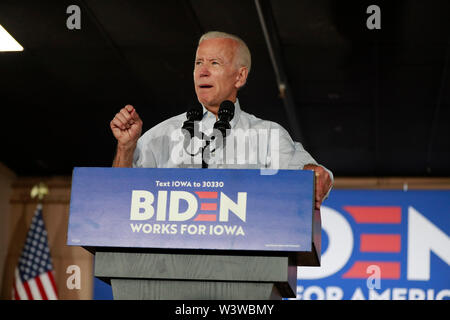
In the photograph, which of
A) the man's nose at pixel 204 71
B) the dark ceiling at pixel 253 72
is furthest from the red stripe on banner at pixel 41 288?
the man's nose at pixel 204 71

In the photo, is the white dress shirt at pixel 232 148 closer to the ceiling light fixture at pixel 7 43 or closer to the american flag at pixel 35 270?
the ceiling light fixture at pixel 7 43

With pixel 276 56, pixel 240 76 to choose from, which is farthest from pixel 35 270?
pixel 240 76

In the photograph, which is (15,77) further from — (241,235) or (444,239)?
(241,235)

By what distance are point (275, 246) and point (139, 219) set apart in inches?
13.3

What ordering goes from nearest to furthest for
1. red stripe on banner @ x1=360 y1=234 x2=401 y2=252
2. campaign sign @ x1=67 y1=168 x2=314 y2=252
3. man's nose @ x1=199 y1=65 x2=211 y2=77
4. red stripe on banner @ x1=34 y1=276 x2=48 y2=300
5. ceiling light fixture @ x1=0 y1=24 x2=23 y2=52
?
1. campaign sign @ x1=67 y1=168 x2=314 y2=252
2. man's nose @ x1=199 y1=65 x2=211 y2=77
3. ceiling light fixture @ x1=0 y1=24 x2=23 y2=52
4. red stripe on banner @ x1=360 y1=234 x2=401 y2=252
5. red stripe on banner @ x1=34 y1=276 x2=48 y2=300

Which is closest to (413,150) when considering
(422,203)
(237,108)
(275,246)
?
(422,203)

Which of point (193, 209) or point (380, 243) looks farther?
point (380, 243)

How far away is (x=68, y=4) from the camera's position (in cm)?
493

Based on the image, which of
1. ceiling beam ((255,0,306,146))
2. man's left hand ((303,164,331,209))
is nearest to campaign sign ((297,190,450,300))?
ceiling beam ((255,0,306,146))

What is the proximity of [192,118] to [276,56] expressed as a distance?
10.4 ft

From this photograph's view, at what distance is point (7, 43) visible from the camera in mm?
5410

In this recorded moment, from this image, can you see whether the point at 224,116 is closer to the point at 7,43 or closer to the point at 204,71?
the point at 204,71

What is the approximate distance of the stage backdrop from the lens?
23.0 ft

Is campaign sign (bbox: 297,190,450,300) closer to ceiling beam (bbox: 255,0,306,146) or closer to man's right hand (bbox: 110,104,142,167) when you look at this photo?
A: ceiling beam (bbox: 255,0,306,146)
